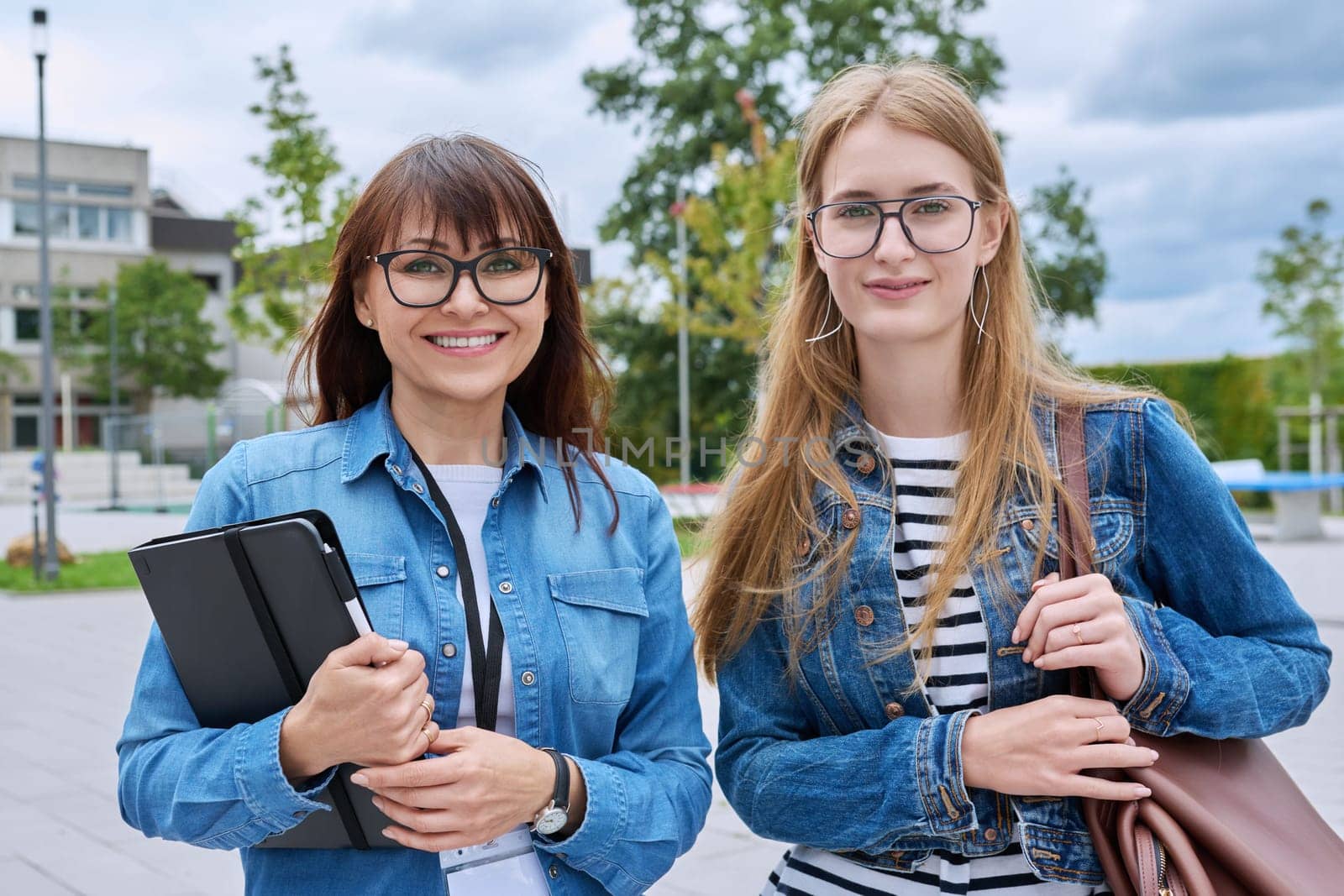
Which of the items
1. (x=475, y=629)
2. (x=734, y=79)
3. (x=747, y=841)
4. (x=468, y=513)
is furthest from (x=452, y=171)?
(x=734, y=79)

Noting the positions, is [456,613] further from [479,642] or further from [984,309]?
[984,309]

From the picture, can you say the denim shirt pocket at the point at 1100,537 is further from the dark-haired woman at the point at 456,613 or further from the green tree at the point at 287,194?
the green tree at the point at 287,194

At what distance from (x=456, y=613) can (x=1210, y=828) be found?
1080mm

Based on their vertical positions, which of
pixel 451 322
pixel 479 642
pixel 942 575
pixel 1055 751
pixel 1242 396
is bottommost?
pixel 1055 751

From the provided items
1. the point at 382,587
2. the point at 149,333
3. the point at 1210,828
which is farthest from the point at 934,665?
the point at 149,333

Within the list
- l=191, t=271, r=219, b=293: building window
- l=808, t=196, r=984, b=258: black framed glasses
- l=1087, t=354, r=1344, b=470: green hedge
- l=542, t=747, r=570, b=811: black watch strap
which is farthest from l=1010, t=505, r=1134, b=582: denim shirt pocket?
l=191, t=271, r=219, b=293: building window

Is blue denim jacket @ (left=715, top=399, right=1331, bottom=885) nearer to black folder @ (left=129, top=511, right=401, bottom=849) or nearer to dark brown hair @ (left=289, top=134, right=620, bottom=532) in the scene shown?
dark brown hair @ (left=289, top=134, right=620, bottom=532)

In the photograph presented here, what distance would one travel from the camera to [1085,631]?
167cm

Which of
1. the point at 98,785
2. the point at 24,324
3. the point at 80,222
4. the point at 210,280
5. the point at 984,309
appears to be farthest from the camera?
the point at 210,280

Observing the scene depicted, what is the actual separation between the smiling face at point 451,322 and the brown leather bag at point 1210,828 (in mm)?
926

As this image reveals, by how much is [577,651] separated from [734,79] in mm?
23995

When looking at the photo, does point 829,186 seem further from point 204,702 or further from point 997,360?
point 204,702

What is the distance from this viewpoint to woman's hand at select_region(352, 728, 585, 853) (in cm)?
162

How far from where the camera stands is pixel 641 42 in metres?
26.7
